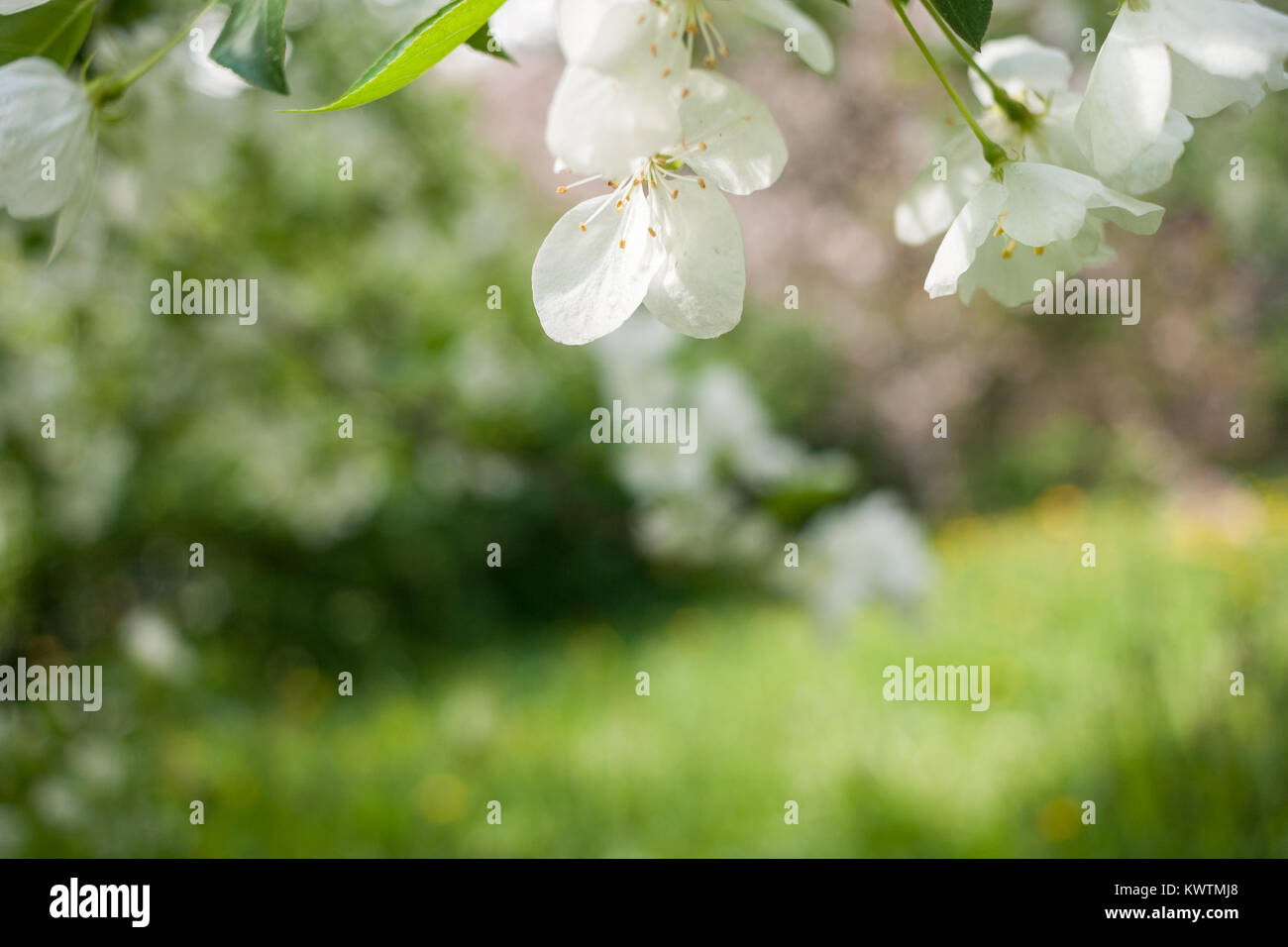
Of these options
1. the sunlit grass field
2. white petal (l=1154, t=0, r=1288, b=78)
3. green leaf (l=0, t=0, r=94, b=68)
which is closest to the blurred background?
the sunlit grass field

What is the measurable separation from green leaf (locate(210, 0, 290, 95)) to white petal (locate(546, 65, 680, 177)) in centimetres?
17

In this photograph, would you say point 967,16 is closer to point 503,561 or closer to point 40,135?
point 40,135

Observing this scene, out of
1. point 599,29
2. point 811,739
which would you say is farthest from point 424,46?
point 811,739

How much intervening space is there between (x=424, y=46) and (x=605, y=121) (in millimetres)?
79

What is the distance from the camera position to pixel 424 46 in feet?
1.22

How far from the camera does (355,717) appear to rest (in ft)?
10.7

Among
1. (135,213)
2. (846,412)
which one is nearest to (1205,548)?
(846,412)

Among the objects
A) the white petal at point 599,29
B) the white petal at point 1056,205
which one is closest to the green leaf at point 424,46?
the white petal at point 599,29

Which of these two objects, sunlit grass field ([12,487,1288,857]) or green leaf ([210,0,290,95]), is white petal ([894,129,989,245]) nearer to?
green leaf ([210,0,290,95])

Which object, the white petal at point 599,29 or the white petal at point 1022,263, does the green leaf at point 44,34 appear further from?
the white petal at point 1022,263

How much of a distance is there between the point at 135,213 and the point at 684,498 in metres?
0.99

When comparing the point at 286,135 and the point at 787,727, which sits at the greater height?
the point at 286,135

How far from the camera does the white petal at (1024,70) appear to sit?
560 millimetres
